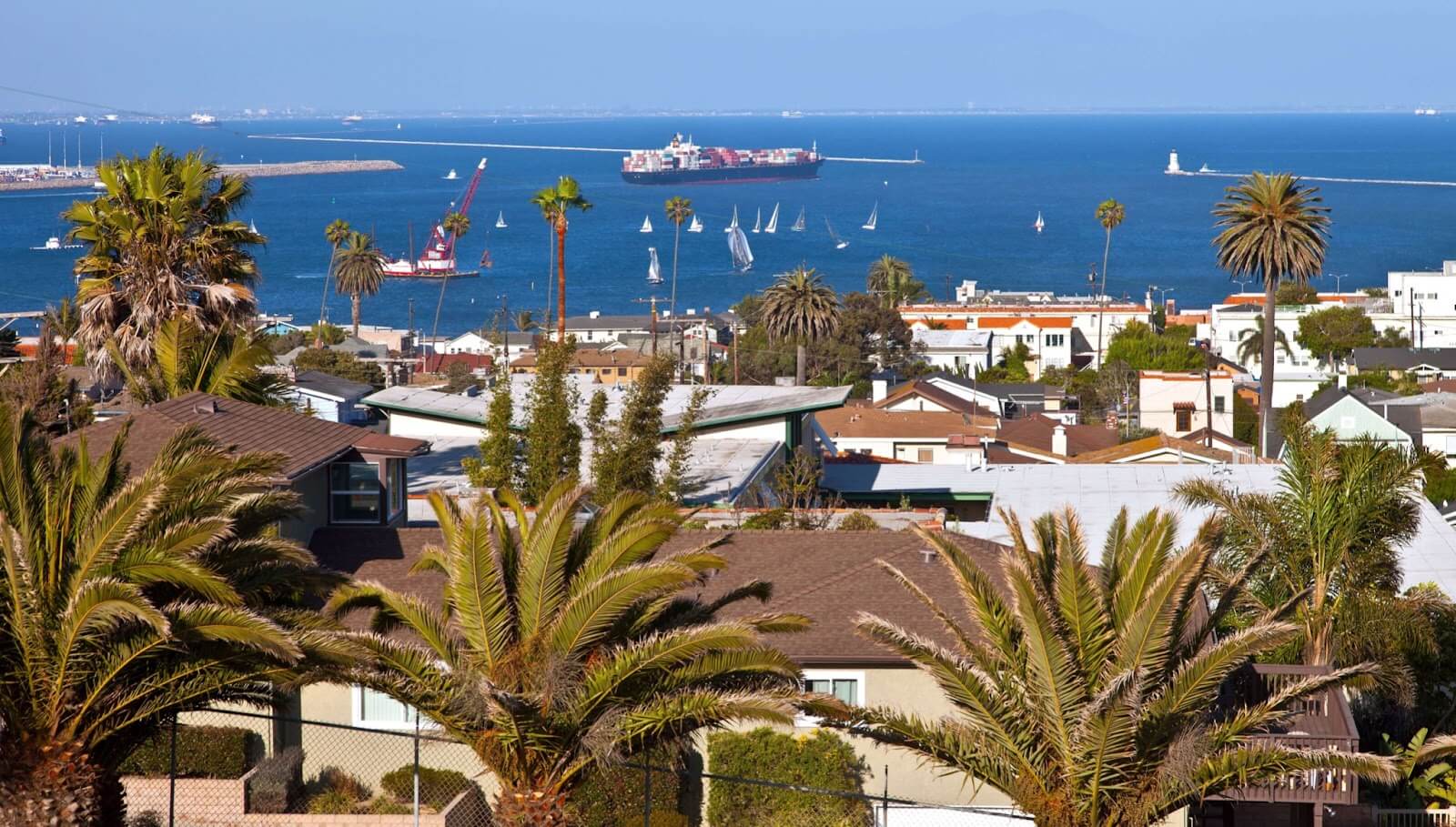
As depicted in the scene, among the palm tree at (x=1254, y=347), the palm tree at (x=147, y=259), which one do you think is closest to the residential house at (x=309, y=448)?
the palm tree at (x=147, y=259)

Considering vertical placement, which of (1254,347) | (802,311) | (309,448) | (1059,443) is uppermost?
(802,311)

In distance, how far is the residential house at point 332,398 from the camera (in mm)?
51062

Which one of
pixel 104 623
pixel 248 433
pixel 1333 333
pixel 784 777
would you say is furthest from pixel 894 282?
pixel 104 623

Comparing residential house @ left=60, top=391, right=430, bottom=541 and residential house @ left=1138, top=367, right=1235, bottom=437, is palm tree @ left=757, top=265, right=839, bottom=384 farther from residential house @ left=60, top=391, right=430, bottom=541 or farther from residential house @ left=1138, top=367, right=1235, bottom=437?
residential house @ left=60, top=391, right=430, bottom=541

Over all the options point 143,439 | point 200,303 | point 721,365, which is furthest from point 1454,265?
point 143,439

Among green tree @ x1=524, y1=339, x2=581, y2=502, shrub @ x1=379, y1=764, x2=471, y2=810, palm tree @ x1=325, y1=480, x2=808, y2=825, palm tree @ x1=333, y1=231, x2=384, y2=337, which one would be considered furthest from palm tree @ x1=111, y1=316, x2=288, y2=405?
palm tree @ x1=333, y1=231, x2=384, y2=337

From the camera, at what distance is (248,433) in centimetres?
2208

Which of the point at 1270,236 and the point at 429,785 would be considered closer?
the point at 429,785

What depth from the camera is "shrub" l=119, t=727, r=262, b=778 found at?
18.7 m

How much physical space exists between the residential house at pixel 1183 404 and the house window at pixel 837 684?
5828 cm

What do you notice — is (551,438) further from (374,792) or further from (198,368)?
(374,792)

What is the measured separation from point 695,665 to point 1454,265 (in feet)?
370

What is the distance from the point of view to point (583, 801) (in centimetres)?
1742

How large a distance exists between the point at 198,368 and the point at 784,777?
43.0 feet
